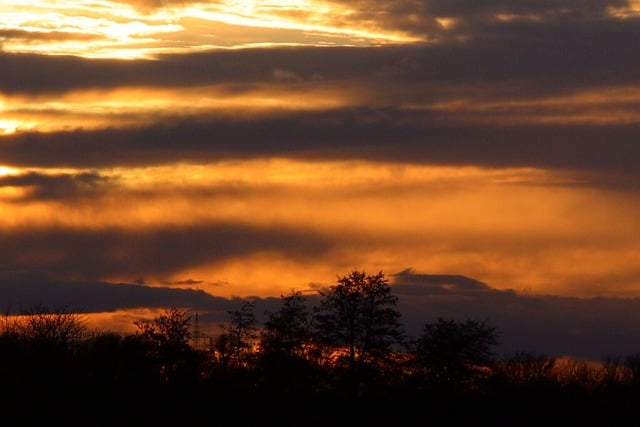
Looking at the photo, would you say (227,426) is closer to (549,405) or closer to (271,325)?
(271,325)

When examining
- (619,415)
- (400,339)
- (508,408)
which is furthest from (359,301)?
(619,415)

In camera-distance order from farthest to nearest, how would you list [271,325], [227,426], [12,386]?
[271,325], [12,386], [227,426]

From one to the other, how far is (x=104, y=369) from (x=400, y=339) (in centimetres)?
1793

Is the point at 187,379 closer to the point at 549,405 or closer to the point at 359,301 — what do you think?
the point at 359,301

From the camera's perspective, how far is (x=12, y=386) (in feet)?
299

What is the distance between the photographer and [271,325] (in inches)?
3836

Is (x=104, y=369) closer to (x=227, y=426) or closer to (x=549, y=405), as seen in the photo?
(x=227, y=426)

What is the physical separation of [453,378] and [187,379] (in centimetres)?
1610

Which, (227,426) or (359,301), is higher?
(359,301)

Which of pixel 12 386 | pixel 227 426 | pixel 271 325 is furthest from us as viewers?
pixel 271 325

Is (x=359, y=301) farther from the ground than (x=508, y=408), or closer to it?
farther from the ground

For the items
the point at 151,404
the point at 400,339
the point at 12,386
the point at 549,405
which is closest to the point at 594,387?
the point at 549,405

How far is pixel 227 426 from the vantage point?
3369 inches

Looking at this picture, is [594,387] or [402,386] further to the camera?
[594,387]
